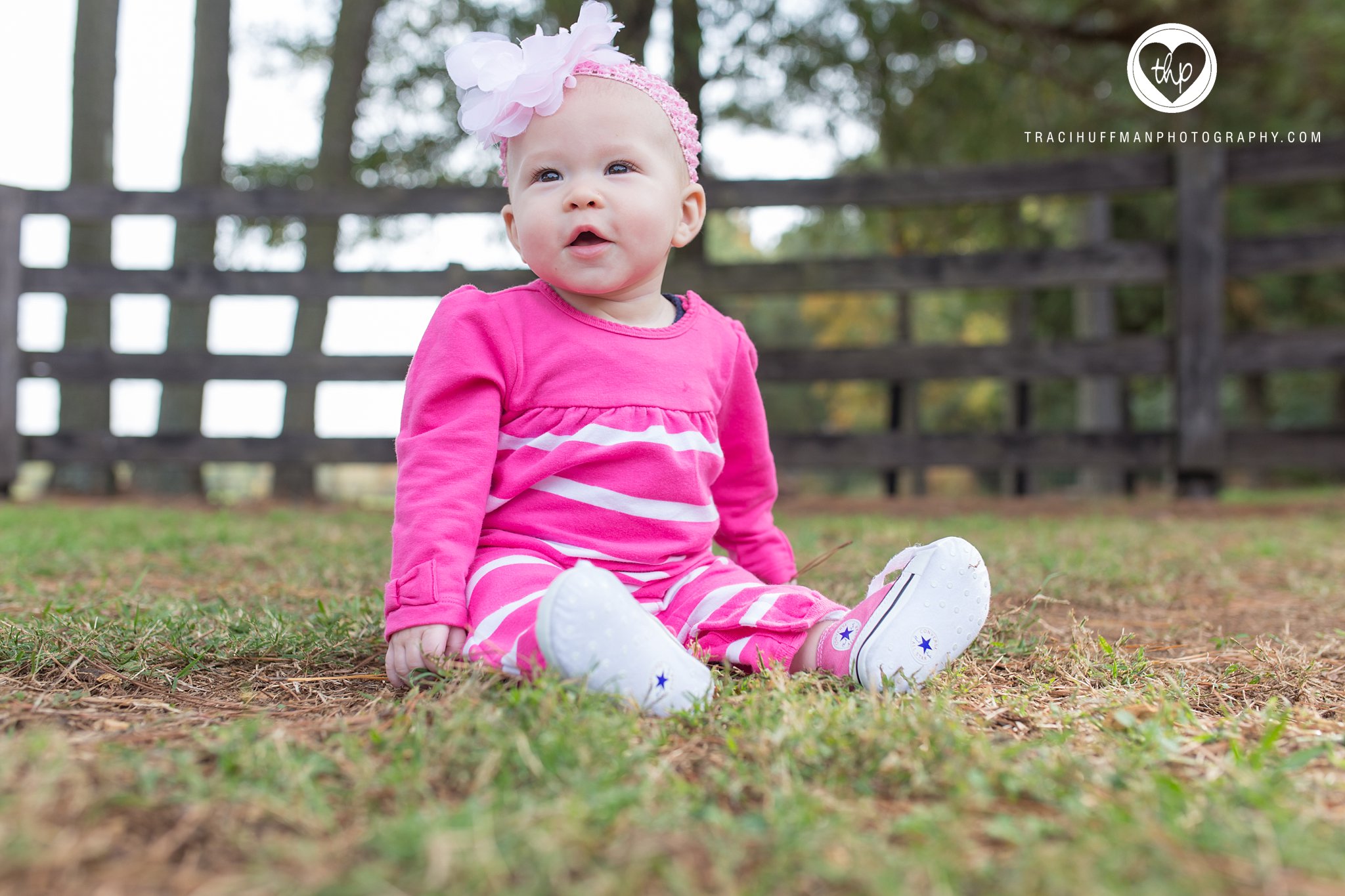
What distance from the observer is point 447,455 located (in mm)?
1596

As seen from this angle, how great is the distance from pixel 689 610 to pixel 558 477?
31cm

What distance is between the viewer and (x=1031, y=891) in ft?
2.54

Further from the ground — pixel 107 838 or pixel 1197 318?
pixel 1197 318

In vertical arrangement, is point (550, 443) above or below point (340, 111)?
below

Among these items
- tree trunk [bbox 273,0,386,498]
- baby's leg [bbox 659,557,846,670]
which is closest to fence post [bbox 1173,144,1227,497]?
baby's leg [bbox 659,557,846,670]

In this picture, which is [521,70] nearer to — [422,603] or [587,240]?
[587,240]

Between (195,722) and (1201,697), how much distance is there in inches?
54.3

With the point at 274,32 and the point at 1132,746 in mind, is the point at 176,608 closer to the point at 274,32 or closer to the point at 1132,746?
the point at 1132,746

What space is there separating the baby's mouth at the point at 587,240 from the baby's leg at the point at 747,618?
0.60 meters

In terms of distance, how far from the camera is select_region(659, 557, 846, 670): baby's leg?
1583 millimetres

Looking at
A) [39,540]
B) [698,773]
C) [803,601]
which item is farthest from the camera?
[39,540]

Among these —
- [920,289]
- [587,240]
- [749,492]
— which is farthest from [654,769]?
[920,289]

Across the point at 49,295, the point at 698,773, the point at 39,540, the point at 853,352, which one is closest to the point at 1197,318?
the point at 853,352

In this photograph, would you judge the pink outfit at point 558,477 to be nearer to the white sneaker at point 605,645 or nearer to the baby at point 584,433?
the baby at point 584,433
